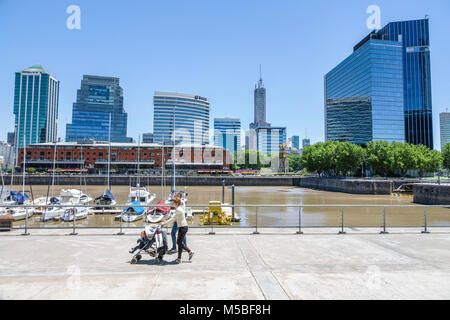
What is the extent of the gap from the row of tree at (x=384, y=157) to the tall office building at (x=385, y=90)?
42.8 metres

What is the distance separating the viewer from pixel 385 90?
12681cm

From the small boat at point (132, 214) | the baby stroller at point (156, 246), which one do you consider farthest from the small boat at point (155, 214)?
the baby stroller at point (156, 246)

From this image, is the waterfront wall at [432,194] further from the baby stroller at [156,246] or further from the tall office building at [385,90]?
the tall office building at [385,90]

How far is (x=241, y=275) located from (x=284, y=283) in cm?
115

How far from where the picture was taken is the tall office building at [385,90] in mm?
126812

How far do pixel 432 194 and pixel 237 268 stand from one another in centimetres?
5122

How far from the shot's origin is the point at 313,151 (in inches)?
3903

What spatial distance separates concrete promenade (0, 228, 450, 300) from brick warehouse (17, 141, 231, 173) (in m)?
107

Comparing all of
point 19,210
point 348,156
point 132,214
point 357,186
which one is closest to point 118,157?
point 348,156

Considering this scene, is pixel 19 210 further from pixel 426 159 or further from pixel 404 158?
pixel 426 159

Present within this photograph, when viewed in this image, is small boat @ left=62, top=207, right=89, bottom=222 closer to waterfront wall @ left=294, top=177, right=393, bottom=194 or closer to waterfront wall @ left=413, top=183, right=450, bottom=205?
waterfront wall @ left=413, top=183, right=450, bottom=205

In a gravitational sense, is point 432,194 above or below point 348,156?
below
